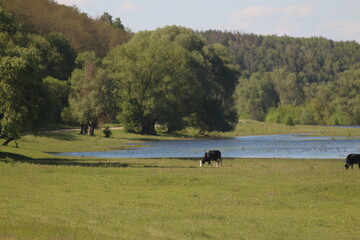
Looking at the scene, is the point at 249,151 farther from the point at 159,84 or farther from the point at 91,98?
the point at 159,84

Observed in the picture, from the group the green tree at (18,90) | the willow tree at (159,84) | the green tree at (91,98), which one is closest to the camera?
the green tree at (18,90)

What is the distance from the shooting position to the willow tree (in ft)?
389

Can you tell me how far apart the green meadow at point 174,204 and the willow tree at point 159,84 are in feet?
242

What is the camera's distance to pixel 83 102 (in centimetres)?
10262

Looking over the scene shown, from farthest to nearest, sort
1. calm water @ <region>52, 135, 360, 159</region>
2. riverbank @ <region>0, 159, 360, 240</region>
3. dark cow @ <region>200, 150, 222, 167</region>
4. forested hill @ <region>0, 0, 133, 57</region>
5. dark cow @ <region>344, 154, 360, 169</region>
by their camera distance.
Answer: forested hill @ <region>0, 0, 133, 57</region> < calm water @ <region>52, 135, 360, 159</region> < dark cow @ <region>200, 150, 222, 167</region> < dark cow @ <region>344, 154, 360, 169</region> < riverbank @ <region>0, 159, 360, 240</region>

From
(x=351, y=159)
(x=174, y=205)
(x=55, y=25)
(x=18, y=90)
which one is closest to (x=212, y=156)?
(x=351, y=159)

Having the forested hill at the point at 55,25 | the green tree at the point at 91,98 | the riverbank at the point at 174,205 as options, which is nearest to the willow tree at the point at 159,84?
the green tree at the point at 91,98

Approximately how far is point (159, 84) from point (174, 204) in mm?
93772

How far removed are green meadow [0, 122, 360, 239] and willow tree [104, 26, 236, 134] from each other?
7369 cm

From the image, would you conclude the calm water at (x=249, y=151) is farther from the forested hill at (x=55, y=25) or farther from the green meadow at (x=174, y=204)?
the forested hill at (x=55, y=25)

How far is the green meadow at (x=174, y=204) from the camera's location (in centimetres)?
2080

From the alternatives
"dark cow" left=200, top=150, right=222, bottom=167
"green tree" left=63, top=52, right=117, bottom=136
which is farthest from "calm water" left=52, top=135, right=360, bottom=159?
"green tree" left=63, top=52, right=117, bottom=136

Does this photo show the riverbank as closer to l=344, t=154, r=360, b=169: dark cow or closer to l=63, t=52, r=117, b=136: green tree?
l=344, t=154, r=360, b=169: dark cow

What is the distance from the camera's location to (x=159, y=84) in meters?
121
